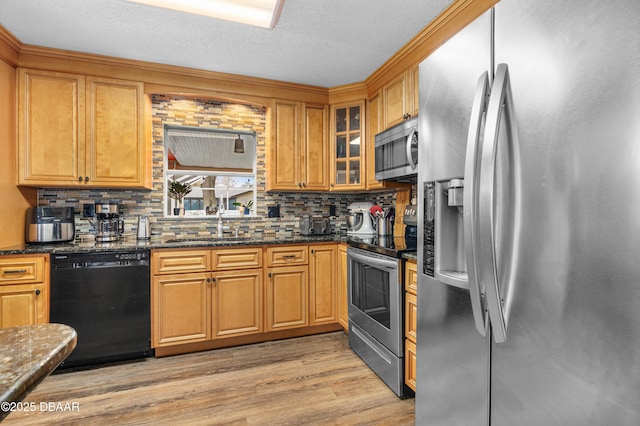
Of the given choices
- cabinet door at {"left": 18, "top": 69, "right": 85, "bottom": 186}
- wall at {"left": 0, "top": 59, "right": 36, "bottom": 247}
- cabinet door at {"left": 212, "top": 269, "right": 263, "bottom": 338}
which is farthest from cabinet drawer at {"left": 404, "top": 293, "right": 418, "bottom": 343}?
wall at {"left": 0, "top": 59, "right": 36, "bottom": 247}

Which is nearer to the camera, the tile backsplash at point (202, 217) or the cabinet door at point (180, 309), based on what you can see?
the cabinet door at point (180, 309)

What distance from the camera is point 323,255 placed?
10.3ft

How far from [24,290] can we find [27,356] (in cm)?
238

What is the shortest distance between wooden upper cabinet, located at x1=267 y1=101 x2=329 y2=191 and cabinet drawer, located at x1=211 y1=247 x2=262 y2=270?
0.77 meters

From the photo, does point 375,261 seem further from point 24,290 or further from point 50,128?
point 50,128

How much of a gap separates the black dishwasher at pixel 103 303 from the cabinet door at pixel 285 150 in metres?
1.40

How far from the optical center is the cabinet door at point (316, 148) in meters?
3.46

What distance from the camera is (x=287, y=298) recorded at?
3.04m

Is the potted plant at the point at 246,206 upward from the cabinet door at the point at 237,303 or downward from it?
upward

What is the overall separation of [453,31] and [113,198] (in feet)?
10.4

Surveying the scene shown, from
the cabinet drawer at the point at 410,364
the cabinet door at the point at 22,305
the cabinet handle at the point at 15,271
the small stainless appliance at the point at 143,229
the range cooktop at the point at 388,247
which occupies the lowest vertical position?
the cabinet drawer at the point at 410,364

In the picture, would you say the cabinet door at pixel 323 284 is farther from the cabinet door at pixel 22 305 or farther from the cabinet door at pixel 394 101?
the cabinet door at pixel 22 305

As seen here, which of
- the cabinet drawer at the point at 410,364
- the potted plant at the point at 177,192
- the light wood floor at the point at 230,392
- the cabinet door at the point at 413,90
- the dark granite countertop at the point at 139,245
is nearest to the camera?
the light wood floor at the point at 230,392

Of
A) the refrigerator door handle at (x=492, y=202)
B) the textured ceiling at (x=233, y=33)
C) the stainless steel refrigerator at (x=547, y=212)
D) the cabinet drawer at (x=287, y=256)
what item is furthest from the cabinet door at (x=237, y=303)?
the refrigerator door handle at (x=492, y=202)
